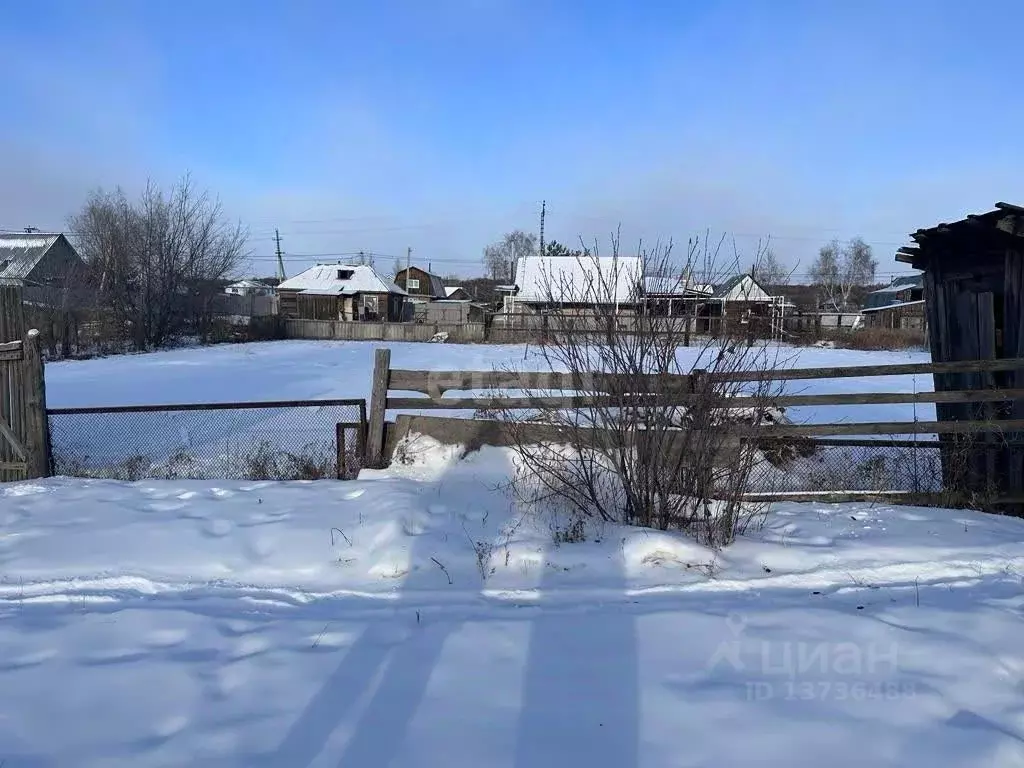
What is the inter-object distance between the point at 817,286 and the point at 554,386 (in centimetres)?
10067

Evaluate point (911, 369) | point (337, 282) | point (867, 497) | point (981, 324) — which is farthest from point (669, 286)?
point (337, 282)

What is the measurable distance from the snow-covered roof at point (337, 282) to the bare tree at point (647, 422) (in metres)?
51.6

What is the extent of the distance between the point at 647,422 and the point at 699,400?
0.43 m

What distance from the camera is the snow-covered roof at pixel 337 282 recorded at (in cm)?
5503

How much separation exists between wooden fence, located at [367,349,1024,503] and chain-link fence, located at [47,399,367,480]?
0.65 m

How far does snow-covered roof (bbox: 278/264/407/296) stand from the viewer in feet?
181

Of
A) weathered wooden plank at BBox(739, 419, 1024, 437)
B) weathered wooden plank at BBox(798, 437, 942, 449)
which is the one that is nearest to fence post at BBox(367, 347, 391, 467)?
weathered wooden plank at BBox(739, 419, 1024, 437)

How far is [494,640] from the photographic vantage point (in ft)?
11.3

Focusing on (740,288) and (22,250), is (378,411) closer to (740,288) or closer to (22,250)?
(740,288)

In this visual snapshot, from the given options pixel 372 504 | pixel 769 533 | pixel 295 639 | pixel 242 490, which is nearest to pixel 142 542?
pixel 242 490

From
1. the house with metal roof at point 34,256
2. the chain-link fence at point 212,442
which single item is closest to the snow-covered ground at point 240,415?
the chain-link fence at point 212,442

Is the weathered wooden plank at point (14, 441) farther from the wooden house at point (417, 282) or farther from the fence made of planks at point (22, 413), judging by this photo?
the wooden house at point (417, 282)

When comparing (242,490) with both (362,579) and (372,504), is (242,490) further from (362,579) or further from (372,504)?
(362,579)

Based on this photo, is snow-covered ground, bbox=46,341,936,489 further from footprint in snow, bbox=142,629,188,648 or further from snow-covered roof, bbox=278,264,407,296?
snow-covered roof, bbox=278,264,407,296
